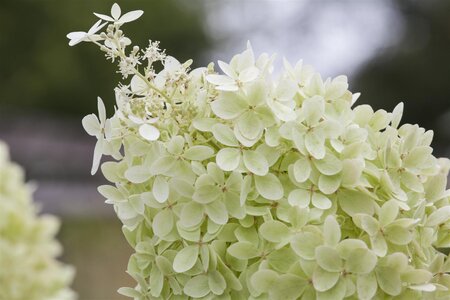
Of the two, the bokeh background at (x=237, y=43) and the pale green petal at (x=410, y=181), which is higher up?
the bokeh background at (x=237, y=43)

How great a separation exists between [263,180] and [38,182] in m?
4.35

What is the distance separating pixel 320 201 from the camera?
754 millimetres

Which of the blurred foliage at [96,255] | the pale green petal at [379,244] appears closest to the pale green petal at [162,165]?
the pale green petal at [379,244]

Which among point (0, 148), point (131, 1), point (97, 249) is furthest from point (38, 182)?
point (131, 1)

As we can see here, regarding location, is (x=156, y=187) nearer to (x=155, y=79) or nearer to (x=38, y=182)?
(x=155, y=79)

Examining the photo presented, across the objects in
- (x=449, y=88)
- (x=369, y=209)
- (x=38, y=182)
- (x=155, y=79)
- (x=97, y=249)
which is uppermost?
(x=449, y=88)

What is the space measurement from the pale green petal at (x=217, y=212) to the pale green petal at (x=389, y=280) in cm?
16

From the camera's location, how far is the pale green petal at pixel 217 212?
75 centimetres

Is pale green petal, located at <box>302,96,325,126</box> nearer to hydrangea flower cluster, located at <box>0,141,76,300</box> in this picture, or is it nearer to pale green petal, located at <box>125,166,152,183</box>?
pale green petal, located at <box>125,166,152,183</box>

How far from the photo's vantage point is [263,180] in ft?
2.47

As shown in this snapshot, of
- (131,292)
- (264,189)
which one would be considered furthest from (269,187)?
(131,292)

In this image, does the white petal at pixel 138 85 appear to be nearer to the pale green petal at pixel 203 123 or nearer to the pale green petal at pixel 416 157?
the pale green petal at pixel 203 123

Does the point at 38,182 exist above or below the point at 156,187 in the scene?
above

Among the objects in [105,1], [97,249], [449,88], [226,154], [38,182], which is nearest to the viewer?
[226,154]
